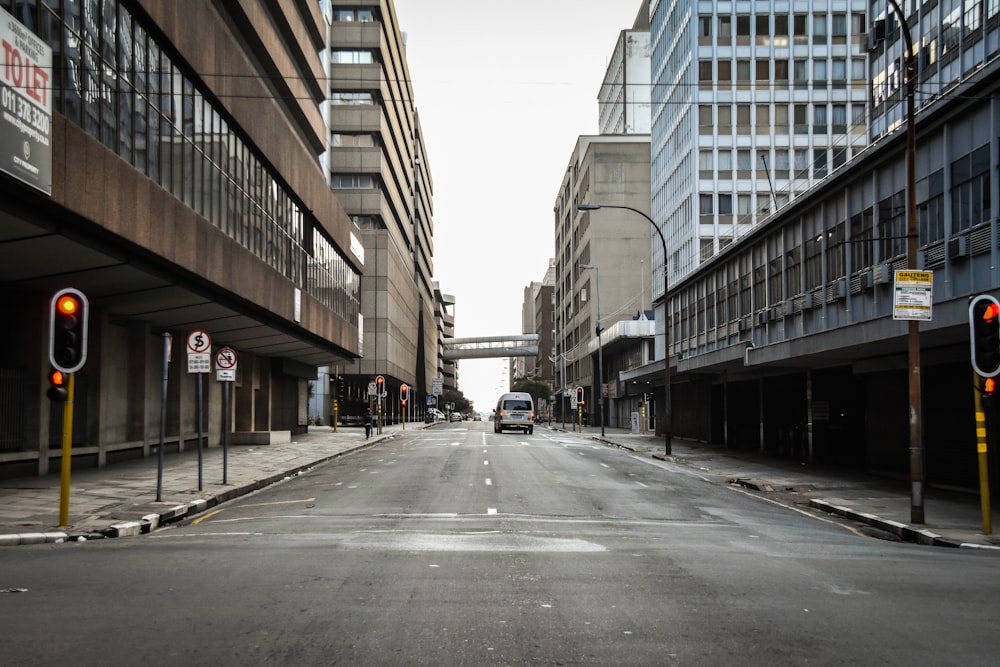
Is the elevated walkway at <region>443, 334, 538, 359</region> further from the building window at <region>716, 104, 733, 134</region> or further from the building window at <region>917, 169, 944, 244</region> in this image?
the building window at <region>917, 169, 944, 244</region>

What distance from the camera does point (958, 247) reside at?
19.1 meters

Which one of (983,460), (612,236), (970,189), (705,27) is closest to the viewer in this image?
(983,460)

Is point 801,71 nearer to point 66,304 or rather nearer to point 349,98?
point 349,98

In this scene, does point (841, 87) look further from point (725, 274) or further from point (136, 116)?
point (136, 116)

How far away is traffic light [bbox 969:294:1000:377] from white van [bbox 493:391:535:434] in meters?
43.9

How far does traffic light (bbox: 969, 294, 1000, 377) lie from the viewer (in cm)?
1334

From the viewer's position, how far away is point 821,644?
639 cm

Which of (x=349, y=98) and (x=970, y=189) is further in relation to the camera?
(x=349, y=98)

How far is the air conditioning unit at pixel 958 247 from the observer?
1884cm

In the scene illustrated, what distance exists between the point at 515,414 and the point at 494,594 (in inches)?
1954

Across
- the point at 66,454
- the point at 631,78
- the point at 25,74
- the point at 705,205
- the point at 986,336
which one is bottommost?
the point at 66,454

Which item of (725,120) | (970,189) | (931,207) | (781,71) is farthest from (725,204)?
→ (970,189)

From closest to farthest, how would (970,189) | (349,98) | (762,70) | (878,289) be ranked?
(970,189) < (878,289) < (762,70) < (349,98)

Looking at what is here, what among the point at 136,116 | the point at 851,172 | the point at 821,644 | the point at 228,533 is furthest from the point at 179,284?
the point at 821,644
